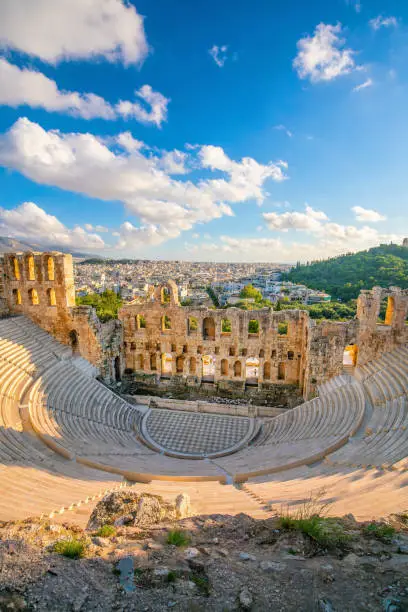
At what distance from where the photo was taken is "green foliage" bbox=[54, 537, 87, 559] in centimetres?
483

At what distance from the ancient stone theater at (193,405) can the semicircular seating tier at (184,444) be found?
0.24ft

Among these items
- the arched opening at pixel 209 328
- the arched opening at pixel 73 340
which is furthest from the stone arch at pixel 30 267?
the arched opening at pixel 209 328

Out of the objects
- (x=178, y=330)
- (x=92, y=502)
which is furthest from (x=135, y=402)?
(x=92, y=502)

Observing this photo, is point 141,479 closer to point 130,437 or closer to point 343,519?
point 130,437

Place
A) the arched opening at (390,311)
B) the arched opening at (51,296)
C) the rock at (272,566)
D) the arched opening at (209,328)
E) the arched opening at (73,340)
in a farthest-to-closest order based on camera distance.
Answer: the arched opening at (209,328) < the arched opening at (73,340) < the arched opening at (51,296) < the arched opening at (390,311) < the rock at (272,566)

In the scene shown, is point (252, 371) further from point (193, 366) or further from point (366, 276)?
point (366, 276)

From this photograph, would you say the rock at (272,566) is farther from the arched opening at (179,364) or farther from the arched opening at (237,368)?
the arched opening at (179,364)

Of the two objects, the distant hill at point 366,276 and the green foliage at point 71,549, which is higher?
the distant hill at point 366,276

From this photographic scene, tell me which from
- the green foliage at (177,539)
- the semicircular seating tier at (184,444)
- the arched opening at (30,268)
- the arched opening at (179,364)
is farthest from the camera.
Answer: the arched opening at (179,364)

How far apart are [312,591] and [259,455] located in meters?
10.3

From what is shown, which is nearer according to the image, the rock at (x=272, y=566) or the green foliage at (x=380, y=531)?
the rock at (x=272, y=566)

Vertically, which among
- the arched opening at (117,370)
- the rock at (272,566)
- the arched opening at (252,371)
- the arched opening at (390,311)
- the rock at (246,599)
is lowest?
the arched opening at (252,371)

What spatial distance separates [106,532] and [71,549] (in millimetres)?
1051

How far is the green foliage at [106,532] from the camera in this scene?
5741 mm
